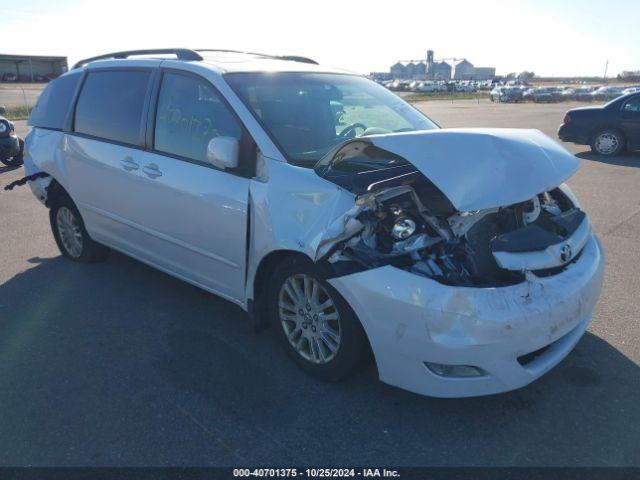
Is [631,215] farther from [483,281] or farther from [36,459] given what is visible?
[36,459]

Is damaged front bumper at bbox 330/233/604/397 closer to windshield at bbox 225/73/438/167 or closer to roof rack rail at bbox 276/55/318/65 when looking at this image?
windshield at bbox 225/73/438/167

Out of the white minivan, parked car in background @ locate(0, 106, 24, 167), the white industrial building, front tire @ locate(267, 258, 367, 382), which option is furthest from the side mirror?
the white industrial building

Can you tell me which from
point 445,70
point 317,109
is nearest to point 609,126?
point 317,109

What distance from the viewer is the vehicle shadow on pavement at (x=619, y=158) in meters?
11.4

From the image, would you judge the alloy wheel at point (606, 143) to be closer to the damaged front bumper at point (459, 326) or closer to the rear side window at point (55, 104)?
the damaged front bumper at point (459, 326)

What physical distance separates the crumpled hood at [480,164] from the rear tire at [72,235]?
3.41 metres

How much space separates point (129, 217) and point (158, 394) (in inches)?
68.0

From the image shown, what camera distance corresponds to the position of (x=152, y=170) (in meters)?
4.03

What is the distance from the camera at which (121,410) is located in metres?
3.05

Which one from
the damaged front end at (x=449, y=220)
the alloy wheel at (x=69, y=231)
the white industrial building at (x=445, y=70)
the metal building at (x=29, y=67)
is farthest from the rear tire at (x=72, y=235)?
the white industrial building at (x=445, y=70)

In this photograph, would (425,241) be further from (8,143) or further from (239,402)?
(8,143)

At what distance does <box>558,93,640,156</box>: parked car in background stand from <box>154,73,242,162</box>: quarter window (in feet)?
37.5

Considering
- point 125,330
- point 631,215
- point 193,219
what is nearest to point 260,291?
point 193,219

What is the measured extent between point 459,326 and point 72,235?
424 centimetres
